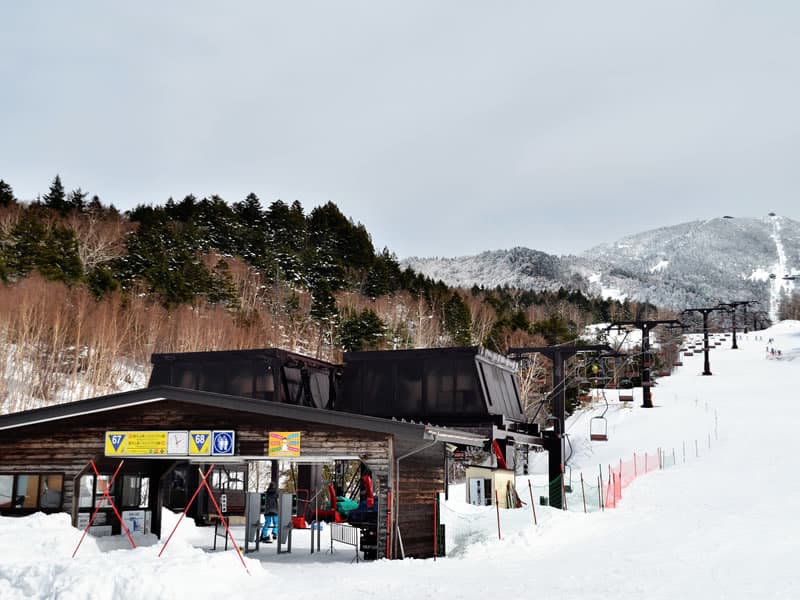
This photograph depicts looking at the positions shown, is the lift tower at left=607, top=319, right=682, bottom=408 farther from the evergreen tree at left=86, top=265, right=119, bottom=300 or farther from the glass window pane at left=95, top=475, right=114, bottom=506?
the evergreen tree at left=86, top=265, right=119, bottom=300

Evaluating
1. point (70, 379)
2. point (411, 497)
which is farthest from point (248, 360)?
point (70, 379)

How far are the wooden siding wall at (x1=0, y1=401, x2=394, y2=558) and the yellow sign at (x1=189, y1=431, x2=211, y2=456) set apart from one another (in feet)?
0.93

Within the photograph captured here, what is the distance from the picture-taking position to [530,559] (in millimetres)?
18953

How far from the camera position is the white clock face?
20.0 meters

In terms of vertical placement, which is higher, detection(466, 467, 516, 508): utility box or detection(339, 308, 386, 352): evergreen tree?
detection(339, 308, 386, 352): evergreen tree

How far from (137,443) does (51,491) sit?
8.50ft

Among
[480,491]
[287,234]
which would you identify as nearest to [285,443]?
[480,491]

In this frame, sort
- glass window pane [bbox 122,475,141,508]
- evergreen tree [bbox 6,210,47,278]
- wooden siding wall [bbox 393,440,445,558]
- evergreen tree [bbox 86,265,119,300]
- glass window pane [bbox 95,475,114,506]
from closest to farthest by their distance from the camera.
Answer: wooden siding wall [bbox 393,440,445,558]
glass window pane [bbox 95,475,114,506]
glass window pane [bbox 122,475,141,508]
evergreen tree [bbox 6,210,47,278]
evergreen tree [bbox 86,265,119,300]

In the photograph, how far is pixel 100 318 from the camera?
1852 inches

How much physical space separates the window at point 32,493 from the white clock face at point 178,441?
2.93 meters

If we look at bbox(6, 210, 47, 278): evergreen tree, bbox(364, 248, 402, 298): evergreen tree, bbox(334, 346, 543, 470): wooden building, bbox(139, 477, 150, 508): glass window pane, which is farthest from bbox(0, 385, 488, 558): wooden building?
bbox(364, 248, 402, 298): evergreen tree

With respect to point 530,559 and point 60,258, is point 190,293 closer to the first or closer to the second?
point 60,258

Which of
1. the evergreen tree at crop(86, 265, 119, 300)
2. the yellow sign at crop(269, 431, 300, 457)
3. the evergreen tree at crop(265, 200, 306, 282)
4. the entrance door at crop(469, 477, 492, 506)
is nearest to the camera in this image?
the yellow sign at crop(269, 431, 300, 457)

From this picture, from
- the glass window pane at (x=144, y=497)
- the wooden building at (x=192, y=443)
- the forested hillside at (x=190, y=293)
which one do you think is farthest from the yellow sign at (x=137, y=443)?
the forested hillside at (x=190, y=293)
